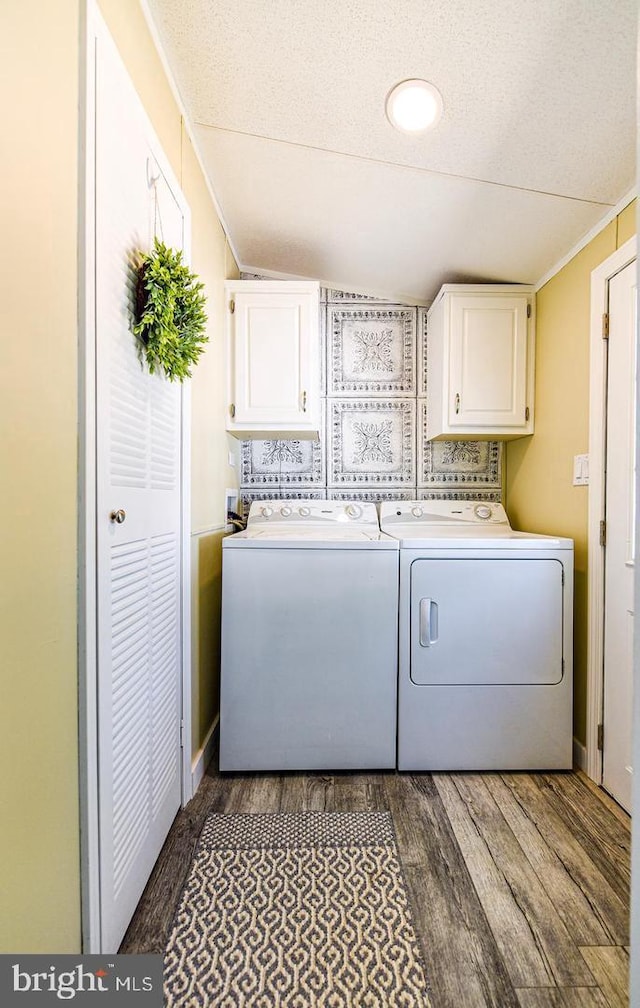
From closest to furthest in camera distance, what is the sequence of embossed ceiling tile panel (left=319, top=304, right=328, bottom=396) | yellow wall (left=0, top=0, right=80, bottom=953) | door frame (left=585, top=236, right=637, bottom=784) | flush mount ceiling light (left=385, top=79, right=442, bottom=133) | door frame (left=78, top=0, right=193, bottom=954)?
yellow wall (left=0, top=0, right=80, bottom=953)
door frame (left=78, top=0, right=193, bottom=954)
flush mount ceiling light (left=385, top=79, right=442, bottom=133)
door frame (left=585, top=236, right=637, bottom=784)
embossed ceiling tile panel (left=319, top=304, right=328, bottom=396)

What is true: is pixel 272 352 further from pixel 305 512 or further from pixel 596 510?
pixel 596 510

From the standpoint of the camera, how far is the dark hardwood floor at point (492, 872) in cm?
101

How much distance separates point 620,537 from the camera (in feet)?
5.27

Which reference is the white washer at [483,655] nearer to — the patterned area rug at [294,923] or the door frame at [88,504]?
the patterned area rug at [294,923]

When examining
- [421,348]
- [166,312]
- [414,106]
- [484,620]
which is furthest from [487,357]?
[166,312]

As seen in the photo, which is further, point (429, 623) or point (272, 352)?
point (272, 352)

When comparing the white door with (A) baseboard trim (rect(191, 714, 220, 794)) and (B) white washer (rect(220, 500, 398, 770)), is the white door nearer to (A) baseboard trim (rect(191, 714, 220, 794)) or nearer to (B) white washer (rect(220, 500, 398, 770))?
(B) white washer (rect(220, 500, 398, 770))

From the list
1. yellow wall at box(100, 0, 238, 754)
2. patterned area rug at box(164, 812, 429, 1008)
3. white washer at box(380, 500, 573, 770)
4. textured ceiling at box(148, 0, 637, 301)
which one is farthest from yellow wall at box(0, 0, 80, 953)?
white washer at box(380, 500, 573, 770)

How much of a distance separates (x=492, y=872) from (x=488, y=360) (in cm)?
202

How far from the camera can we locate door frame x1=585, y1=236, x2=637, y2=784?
1.69 metres

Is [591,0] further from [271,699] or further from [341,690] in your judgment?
[271,699]

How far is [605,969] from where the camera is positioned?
1.02 m

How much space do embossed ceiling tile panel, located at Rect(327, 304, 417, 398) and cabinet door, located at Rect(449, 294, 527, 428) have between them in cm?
39

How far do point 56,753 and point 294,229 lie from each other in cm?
209
